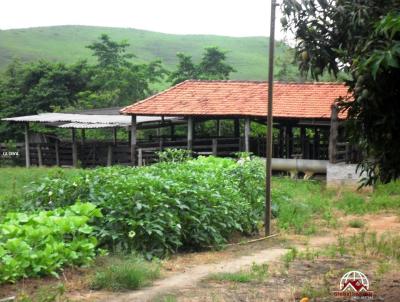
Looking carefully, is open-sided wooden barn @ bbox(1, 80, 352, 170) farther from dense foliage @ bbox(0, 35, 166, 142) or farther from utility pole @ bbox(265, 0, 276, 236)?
utility pole @ bbox(265, 0, 276, 236)

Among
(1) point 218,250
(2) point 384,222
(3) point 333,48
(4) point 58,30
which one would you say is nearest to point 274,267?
(1) point 218,250

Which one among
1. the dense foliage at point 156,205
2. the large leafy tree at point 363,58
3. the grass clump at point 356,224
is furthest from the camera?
the grass clump at point 356,224

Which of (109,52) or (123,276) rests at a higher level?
(109,52)

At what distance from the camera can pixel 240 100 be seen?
22.5 m

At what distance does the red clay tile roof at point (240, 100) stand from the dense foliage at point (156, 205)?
37.2ft

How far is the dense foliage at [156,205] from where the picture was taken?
25.6 feet

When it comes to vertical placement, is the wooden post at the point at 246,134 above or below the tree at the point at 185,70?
below

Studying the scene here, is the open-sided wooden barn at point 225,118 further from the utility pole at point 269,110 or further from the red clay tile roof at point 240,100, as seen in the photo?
the utility pole at point 269,110

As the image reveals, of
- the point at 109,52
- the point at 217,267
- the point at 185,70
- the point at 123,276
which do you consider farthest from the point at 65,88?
the point at 123,276

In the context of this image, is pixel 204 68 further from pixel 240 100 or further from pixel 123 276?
pixel 123 276

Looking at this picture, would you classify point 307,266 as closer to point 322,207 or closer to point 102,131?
point 322,207

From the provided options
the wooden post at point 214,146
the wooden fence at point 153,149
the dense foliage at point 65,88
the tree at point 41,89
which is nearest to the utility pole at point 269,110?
the wooden fence at point 153,149

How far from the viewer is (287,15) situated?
557 centimetres

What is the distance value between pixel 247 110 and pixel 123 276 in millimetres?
15515
